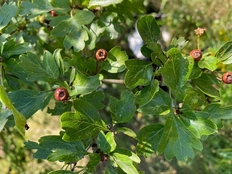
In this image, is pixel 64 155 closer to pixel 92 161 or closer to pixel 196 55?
pixel 92 161

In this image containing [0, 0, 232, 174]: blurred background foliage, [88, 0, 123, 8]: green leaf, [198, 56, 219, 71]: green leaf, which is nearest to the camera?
[198, 56, 219, 71]: green leaf

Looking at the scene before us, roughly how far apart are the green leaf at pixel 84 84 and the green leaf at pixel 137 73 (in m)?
0.07

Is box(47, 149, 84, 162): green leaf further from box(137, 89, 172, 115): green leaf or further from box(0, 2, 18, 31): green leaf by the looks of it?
box(0, 2, 18, 31): green leaf

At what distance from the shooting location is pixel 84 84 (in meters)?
0.78

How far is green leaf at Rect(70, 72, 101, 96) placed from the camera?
2.52 ft

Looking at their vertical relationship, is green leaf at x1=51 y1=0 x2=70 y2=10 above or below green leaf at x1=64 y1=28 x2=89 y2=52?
above

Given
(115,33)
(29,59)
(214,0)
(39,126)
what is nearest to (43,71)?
(29,59)

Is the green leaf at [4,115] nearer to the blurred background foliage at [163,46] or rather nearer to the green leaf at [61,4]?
the green leaf at [61,4]

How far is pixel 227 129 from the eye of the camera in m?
2.15

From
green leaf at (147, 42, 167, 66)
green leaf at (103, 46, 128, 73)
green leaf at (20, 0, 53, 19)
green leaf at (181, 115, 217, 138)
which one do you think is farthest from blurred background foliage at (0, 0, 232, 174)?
green leaf at (181, 115, 217, 138)

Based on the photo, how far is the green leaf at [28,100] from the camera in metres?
0.79

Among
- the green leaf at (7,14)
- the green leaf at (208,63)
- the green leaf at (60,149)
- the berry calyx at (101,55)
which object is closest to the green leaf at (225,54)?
the green leaf at (208,63)

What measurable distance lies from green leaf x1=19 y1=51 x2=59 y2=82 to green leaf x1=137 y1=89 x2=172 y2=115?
0.21 m

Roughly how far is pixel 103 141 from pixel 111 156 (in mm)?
36
